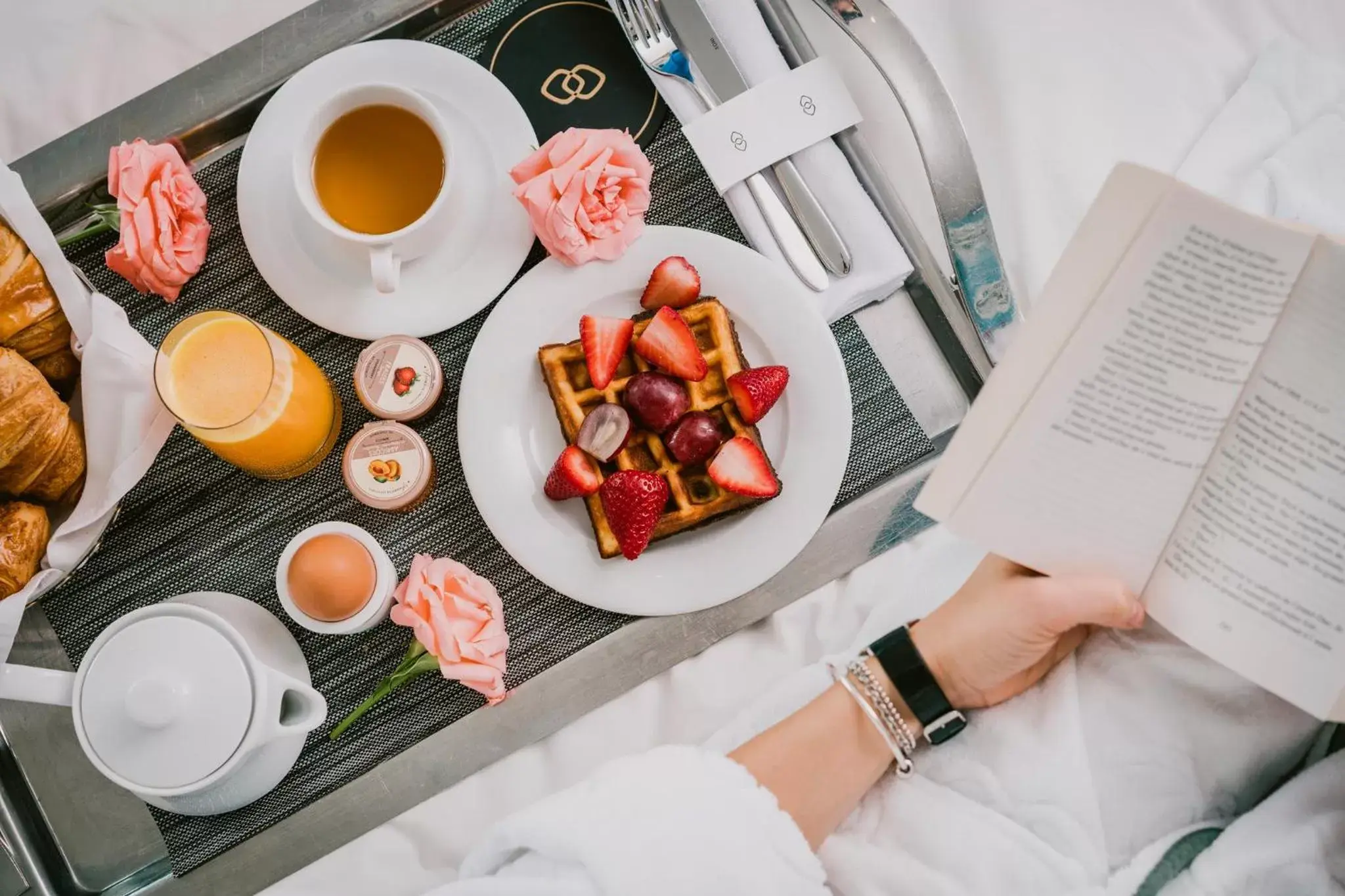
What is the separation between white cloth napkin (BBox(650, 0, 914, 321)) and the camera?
1047mm

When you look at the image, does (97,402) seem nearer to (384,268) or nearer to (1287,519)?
(384,268)

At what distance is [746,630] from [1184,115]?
0.83m

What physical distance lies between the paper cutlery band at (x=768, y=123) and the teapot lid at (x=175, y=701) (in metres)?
0.72

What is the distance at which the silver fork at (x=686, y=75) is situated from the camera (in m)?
1.04

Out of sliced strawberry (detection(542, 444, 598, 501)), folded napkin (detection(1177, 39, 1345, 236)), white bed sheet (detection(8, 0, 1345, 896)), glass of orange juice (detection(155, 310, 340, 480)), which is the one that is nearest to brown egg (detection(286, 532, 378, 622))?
glass of orange juice (detection(155, 310, 340, 480))

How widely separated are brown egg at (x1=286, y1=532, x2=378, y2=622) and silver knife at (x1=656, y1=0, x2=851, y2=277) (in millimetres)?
599

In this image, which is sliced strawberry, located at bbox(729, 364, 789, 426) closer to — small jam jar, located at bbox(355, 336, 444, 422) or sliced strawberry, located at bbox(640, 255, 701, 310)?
sliced strawberry, located at bbox(640, 255, 701, 310)

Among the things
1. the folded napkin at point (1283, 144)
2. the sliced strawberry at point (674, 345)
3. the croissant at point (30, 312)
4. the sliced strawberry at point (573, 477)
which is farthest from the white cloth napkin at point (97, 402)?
the folded napkin at point (1283, 144)

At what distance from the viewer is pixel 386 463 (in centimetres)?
100

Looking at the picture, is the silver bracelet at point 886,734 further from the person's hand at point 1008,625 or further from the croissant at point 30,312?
the croissant at point 30,312

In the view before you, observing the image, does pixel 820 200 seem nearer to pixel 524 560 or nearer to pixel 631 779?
pixel 524 560

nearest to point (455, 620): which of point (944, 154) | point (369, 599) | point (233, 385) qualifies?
point (369, 599)

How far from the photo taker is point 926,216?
1086 millimetres

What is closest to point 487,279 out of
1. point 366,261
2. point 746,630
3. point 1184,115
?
point 366,261
